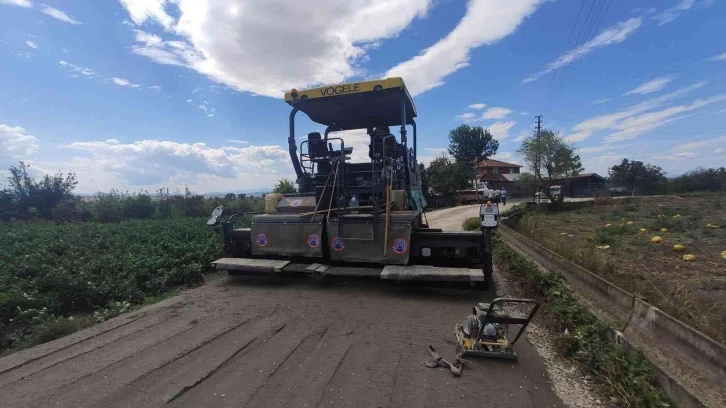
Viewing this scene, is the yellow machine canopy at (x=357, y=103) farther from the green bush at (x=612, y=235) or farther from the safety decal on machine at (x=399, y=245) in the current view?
the green bush at (x=612, y=235)

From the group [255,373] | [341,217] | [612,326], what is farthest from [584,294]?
[255,373]

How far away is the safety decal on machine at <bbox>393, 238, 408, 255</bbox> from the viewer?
582 centimetres

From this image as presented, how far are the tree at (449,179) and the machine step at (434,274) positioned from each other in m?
33.7

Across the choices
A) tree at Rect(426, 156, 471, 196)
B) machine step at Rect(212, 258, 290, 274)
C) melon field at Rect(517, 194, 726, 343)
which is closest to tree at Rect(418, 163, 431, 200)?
tree at Rect(426, 156, 471, 196)

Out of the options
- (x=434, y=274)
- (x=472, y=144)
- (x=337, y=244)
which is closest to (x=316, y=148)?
(x=337, y=244)

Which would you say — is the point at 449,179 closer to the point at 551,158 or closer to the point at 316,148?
the point at 551,158

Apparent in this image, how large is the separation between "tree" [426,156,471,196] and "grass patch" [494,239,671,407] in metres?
33.2

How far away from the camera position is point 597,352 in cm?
336

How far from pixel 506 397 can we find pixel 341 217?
376 cm

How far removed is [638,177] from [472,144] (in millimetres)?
23602

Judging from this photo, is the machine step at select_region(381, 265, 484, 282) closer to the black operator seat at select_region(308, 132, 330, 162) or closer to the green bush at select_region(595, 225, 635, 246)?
the black operator seat at select_region(308, 132, 330, 162)

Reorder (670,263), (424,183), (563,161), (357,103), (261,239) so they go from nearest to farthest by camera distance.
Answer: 1. (261,239)
2. (357,103)
3. (670,263)
4. (424,183)
5. (563,161)

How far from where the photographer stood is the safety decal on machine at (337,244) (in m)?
6.08

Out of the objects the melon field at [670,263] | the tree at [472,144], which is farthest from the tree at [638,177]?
the melon field at [670,263]
